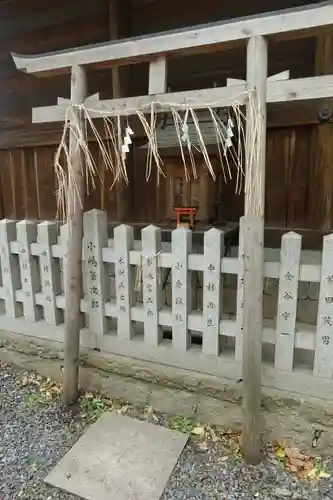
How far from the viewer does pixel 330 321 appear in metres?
2.11

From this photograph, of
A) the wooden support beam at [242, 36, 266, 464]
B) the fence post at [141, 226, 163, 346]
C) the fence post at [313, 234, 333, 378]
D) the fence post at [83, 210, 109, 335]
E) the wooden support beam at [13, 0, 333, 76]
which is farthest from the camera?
the fence post at [83, 210, 109, 335]

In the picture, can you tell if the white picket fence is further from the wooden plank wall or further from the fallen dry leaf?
the wooden plank wall

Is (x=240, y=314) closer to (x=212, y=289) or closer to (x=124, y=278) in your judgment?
(x=212, y=289)

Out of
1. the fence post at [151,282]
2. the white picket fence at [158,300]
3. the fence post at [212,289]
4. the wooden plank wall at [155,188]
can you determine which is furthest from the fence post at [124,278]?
the wooden plank wall at [155,188]

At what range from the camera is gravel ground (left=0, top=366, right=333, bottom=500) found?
1.97 meters

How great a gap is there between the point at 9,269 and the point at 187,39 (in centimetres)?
220

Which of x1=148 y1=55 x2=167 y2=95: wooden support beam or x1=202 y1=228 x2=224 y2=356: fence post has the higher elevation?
x1=148 y1=55 x2=167 y2=95: wooden support beam

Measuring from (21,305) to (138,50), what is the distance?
2.23 metres

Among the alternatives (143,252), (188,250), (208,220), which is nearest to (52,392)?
(143,252)

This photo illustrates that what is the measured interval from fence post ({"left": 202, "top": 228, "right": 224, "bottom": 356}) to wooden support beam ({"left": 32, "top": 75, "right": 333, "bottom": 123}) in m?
0.75

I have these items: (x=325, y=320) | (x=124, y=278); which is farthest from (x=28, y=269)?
(x=325, y=320)

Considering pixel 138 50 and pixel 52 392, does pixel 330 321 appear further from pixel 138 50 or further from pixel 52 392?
pixel 52 392

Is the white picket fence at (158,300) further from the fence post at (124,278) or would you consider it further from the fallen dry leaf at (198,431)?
the fallen dry leaf at (198,431)

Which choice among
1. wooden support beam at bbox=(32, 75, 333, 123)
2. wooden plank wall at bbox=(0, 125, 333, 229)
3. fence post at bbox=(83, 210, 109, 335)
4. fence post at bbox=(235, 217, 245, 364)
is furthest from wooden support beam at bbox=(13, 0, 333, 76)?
wooden plank wall at bbox=(0, 125, 333, 229)
